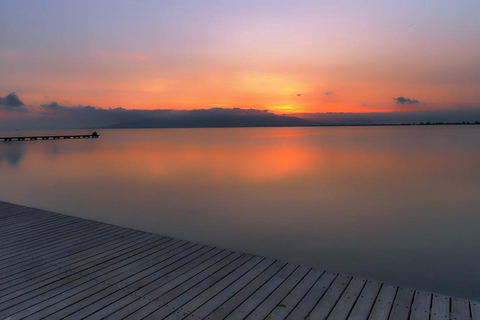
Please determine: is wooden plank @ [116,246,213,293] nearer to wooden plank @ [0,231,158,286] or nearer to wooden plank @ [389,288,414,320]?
wooden plank @ [0,231,158,286]

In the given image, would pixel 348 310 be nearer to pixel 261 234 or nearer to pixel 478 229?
pixel 261 234

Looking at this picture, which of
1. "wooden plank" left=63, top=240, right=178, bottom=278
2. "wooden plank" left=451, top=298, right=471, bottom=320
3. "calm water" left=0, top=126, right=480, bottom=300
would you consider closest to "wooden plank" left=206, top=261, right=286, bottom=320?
"wooden plank" left=63, top=240, right=178, bottom=278

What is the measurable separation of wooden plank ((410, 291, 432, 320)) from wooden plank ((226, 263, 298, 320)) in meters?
1.60

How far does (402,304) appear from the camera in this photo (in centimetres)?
365

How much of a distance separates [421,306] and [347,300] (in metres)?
0.83

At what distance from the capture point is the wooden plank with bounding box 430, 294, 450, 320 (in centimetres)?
340

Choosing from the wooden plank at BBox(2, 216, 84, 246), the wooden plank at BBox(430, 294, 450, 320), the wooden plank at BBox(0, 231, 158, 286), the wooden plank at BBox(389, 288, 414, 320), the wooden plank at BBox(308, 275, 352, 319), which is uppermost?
the wooden plank at BBox(430, 294, 450, 320)

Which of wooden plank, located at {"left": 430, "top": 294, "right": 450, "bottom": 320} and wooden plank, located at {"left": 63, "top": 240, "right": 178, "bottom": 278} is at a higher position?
wooden plank, located at {"left": 430, "top": 294, "right": 450, "bottom": 320}

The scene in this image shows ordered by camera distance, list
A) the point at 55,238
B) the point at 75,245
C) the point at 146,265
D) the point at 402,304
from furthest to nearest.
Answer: the point at 55,238
the point at 75,245
the point at 146,265
the point at 402,304

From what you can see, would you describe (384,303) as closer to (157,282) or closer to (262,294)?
(262,294)

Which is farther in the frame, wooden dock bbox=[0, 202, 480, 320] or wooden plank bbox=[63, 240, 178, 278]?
wooden plank bbox=[63, 240, 178, 278]

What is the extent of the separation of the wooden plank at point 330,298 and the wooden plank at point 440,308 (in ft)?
3.28

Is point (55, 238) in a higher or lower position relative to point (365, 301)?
lower

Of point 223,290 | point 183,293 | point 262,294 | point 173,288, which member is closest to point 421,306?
point 262,294
